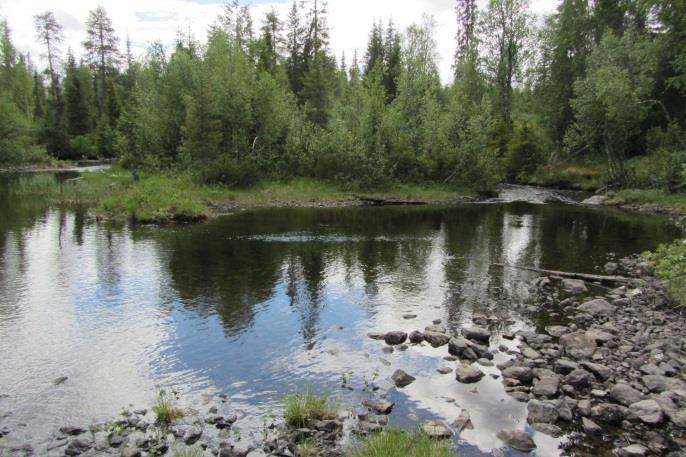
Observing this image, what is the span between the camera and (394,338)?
1450 cm

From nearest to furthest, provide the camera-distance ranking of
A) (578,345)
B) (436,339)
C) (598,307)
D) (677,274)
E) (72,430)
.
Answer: (72,430) → (578,345) → (436,339) → (677,274) → (598,307)

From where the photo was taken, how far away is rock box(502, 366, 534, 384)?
1191 cm

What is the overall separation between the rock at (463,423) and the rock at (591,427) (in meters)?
Result: 2.22

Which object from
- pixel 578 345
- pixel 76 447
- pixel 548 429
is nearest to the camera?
pixel 76 447

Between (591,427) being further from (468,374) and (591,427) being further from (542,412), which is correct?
(468,374)

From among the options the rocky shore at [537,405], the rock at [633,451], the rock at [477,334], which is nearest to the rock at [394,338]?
the rocky shore at [537,405]

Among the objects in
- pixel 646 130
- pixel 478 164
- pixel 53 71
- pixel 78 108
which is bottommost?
pixel 478 164

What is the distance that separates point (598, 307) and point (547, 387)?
665 cm

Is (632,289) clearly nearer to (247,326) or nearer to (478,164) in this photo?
(247,326)

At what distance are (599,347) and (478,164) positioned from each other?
42.9 m

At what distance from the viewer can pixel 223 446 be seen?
29.9 ft

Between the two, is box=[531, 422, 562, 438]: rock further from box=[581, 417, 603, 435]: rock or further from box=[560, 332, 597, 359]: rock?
box=[560, 332, 597, 359]: rock

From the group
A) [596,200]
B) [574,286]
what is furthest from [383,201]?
[574,286]

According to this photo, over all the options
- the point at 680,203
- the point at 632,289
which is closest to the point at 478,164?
the point at 680,203
